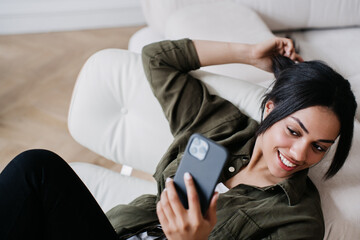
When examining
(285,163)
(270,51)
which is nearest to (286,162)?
(285,163)

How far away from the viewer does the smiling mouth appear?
89cm

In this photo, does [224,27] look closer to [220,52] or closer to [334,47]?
[220,52]

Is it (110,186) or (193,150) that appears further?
(110,186)

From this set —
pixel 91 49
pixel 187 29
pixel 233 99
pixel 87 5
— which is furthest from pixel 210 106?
pixel 87 5

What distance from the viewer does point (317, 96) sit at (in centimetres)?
84

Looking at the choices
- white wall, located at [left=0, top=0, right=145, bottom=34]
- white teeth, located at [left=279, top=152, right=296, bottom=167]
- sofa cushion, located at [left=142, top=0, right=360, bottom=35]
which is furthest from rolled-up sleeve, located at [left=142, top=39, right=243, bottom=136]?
white wall, located at [left=0, top=0, right=145, bottom=34]

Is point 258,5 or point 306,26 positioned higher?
point 258,5

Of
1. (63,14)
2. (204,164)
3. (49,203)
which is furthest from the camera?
(63,14)

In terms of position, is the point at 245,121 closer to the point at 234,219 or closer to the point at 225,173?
the point at 225,173

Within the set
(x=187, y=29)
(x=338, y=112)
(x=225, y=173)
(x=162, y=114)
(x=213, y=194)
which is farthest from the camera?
(x=187, y=29)

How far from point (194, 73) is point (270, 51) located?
0.79 ft

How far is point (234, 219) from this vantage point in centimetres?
90

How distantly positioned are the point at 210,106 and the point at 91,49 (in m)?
1.48

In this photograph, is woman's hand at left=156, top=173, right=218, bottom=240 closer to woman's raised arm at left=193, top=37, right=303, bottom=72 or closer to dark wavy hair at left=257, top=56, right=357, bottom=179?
dark wavy hair at left=257, top=56, right=357, bottom=179
